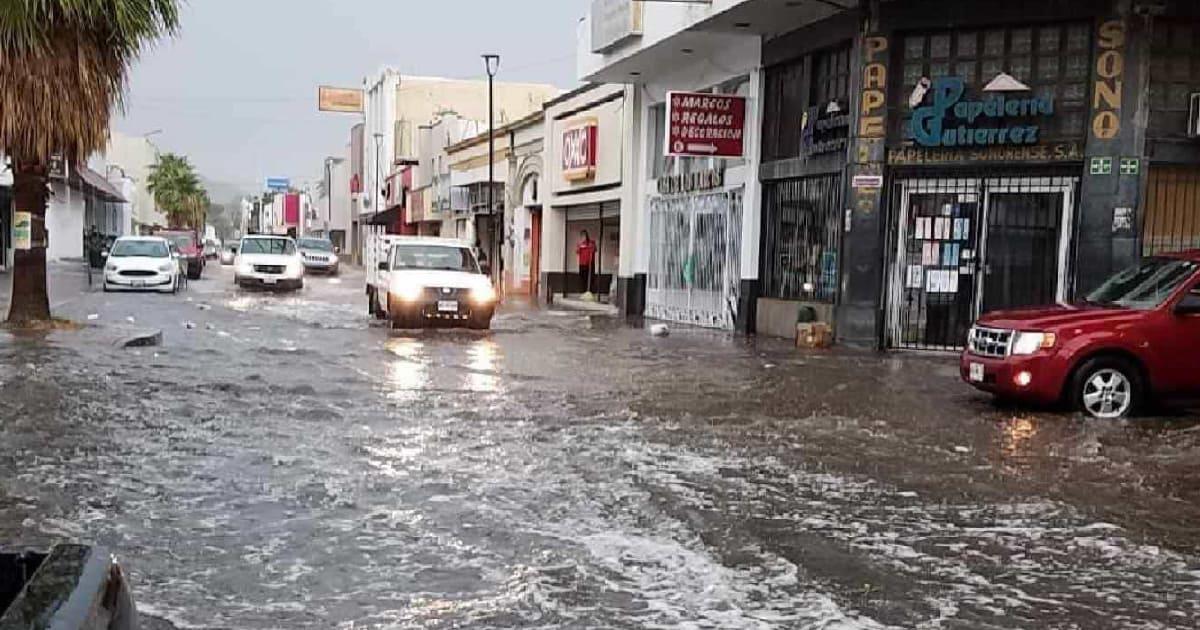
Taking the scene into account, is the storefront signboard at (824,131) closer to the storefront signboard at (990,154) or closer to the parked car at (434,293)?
the storefront signboard at (990,154)

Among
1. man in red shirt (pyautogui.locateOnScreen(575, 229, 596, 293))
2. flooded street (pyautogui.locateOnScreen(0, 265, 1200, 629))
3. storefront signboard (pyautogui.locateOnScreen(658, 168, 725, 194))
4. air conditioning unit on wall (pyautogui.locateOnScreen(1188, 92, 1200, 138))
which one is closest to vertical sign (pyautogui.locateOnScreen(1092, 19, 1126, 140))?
air conditioning unit on wall (pyautogui.locateOnScreen(1188, 92, 1200, 138))

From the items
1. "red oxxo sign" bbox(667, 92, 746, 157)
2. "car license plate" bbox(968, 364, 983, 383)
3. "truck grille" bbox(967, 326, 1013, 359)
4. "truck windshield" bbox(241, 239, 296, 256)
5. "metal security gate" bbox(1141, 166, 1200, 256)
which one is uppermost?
"red oxxo sign" bbox(667, 92, 746, 157)

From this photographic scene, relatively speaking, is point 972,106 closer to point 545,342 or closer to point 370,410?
point 545,342

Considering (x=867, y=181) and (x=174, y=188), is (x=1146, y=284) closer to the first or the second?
(x=867, y=181)

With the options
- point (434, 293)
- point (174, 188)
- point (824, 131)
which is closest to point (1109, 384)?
point (824, 131)

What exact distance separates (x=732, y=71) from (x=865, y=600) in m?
18.5

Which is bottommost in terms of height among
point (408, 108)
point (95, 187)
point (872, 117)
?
point (95, 187)

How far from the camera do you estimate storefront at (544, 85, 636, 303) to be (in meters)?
29.0

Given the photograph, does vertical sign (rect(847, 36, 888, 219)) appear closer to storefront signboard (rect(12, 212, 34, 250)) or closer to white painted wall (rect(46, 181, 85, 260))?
storefront signboard (rect(12, 212, 34, 250))

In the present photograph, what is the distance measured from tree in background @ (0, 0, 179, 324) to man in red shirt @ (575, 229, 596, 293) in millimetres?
17578

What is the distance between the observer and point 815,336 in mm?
18594

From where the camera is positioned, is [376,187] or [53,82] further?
[376,187]

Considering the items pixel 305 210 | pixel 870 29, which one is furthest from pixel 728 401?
pixel 305 210

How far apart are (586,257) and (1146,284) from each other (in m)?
22.0
